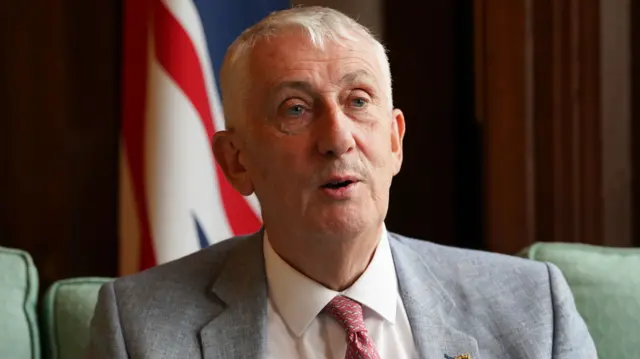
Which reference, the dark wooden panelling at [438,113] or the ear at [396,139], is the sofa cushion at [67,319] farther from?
the dark wooden panelling at [438,113]

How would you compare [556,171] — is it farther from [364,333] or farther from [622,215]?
[364,333]

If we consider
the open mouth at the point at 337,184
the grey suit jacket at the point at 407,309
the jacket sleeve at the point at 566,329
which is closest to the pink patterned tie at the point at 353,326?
the grey suit jacket at the point at 407,309

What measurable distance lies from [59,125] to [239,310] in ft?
4.03

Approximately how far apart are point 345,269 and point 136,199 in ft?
2.70

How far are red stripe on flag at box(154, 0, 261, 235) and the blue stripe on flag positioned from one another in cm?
5

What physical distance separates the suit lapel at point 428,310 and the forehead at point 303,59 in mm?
358

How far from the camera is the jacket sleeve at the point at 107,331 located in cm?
138

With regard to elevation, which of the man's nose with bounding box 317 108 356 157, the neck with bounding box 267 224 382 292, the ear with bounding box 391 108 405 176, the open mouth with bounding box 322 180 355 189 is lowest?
the neck with bounding box 267 224 382 292

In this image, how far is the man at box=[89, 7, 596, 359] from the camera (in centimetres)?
138

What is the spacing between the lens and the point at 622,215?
225 cm

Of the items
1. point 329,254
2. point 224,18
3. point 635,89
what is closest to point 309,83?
point 329,254

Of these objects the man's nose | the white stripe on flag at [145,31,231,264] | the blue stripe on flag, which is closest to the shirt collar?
the man's nose

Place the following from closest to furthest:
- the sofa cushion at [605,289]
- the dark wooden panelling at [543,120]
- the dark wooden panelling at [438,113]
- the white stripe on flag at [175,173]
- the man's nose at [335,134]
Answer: the man's nose at [335,134]
the sofa cushion at [605,289]
the white stripe on flag at [175,173]
the dark wooden panelling at [543,120]
the dark wooden panelling at [438,113]

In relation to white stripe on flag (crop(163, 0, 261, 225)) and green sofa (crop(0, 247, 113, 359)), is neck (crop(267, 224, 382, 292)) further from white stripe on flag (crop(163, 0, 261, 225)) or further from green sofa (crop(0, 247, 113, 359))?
white stripe on flag (crop(163, 0, 261, 225))
